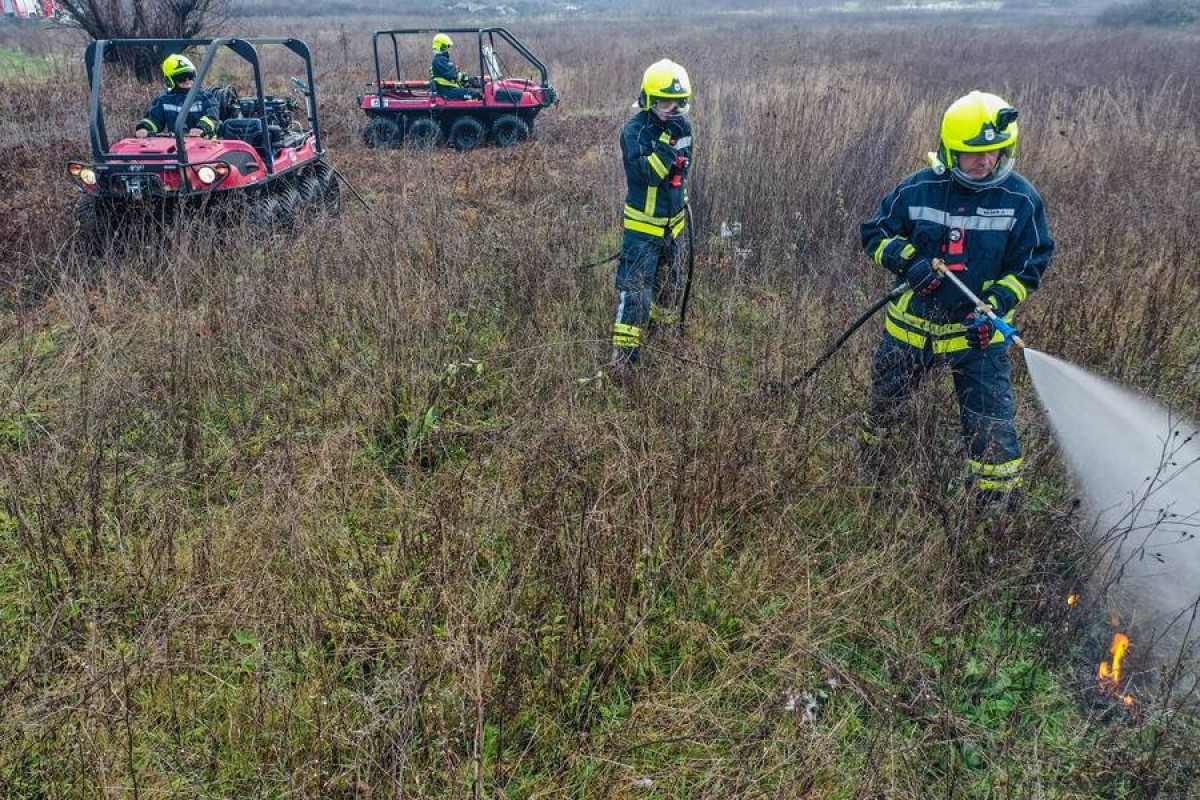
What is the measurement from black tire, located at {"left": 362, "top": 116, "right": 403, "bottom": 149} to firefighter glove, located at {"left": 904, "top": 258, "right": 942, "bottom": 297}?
9.77 metres

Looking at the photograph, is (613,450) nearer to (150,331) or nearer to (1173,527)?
(1173,527)

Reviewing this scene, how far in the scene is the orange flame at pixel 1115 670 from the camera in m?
2.47

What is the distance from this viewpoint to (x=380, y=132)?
11398 mm

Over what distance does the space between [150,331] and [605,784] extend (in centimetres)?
360

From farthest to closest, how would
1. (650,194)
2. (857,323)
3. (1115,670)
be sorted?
(650,194) < (857,323) < (1115,670)

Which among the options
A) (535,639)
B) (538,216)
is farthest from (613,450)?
(538,216)

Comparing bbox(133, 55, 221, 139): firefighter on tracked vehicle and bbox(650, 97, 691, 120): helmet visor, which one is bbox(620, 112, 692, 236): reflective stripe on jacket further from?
bbox(133, 55, 221, 139): firefighter on tracked vehicle

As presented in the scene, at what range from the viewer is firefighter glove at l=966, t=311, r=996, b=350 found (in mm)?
3016

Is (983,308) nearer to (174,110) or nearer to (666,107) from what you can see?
(666,107)

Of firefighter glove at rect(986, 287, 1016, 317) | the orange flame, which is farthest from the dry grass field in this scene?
firefighter glove at rect(986, 287, 1016, 317)

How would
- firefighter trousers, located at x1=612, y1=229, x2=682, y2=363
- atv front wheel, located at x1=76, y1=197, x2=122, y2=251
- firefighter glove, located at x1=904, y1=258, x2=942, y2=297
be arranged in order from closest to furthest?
firefighter glove, located at x1=904, y1=258, x2=942, y2=297, firefighter trousers, located at x1=612, y1=229, x2=682, y2=363, atv front wheel, located at x1=76, y1=197, x2=122, y2=251

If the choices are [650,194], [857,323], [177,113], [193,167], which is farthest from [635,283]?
[177,113]

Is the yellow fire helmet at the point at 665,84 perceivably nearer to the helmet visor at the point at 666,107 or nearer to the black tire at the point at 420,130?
the helmet visor at the point at 666,107

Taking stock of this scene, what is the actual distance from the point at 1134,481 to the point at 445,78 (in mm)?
10493
